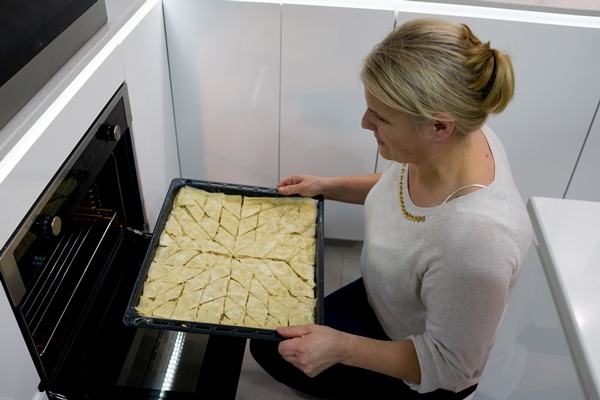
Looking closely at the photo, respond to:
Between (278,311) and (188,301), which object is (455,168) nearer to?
(278,311)

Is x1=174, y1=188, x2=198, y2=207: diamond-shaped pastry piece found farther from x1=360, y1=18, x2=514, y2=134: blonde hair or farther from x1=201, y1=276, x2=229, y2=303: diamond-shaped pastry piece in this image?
x1=360, y1=18, x2=514, y2=134: blonde hair

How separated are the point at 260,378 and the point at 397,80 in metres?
1.11

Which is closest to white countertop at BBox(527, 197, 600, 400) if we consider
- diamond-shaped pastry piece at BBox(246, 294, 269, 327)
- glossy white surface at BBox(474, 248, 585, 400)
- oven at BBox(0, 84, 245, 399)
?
glossy white surface at BBox(474, 248, 585, 400)

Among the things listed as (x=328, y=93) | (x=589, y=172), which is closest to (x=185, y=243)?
(x=328, y=93)

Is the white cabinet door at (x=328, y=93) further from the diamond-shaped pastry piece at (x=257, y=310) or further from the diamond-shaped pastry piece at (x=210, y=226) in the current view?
the diamond-shaped pastry piece at (x=257, y=310)

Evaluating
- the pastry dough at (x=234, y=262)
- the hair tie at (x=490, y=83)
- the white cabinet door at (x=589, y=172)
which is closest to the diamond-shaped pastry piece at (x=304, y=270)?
the pastry dough at (x=234, y=262)

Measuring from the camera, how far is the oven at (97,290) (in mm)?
1179

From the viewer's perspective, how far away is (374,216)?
153cm

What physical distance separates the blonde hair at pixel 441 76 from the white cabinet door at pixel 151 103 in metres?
0.71

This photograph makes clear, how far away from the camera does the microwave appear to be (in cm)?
103

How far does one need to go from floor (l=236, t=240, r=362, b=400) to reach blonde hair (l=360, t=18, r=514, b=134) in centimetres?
93

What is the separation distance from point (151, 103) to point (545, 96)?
1.27 meters

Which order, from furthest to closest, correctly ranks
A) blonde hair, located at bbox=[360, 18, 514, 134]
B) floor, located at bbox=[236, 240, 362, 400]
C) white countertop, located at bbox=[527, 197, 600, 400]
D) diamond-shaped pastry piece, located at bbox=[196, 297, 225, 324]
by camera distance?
floor, located at bbox=[236, 240, 362, 400]
diamond-shaped pastry piece, located at bbox=[196, 297, 225, 324]
blonde hair, located at bbox=[360, 18, 514, 134]
white countertop, located at bbox=[527, 197, 600, 400]

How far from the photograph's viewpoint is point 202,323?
4.29 feet
